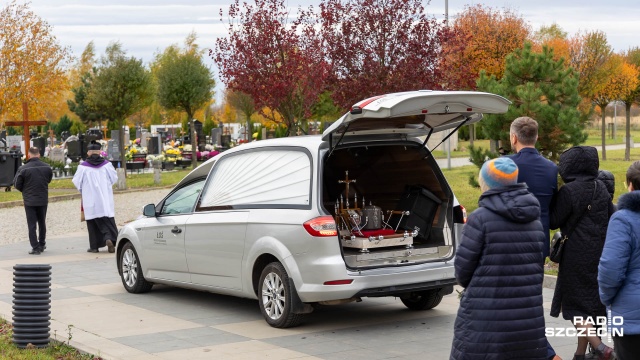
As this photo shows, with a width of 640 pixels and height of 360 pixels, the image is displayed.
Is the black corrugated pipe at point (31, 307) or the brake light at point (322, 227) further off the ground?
the brake light at point (322, 227)

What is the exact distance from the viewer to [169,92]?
44.3 meters

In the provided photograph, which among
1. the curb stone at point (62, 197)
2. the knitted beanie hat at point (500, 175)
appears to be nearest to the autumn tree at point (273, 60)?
the curb stone at point (62, 197)

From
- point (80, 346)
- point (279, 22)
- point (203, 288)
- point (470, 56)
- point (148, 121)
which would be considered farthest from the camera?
point (148, 121)

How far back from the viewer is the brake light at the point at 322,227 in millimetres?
9219

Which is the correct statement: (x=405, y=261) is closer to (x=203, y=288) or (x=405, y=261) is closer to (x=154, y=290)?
(x=203, y=288)

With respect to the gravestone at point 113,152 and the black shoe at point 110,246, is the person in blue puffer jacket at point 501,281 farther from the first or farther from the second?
the gravestone at point 113,152

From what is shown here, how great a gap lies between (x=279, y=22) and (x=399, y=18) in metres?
3.46

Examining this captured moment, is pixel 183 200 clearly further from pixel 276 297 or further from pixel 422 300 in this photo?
pixel 422 300

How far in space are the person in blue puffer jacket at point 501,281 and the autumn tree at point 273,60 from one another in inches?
619

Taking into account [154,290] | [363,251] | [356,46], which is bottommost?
[154,290]

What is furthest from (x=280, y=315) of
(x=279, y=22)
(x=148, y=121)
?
(x=148, y=121)

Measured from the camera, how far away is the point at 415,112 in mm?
9203

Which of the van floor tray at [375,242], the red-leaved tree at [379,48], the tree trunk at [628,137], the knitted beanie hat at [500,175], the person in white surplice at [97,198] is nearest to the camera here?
the knitted beanie hat at [500,175]

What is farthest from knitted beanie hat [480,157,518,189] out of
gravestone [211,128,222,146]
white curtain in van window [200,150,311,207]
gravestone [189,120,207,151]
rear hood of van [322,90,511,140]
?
A: gravestone [211,128,222,146]
